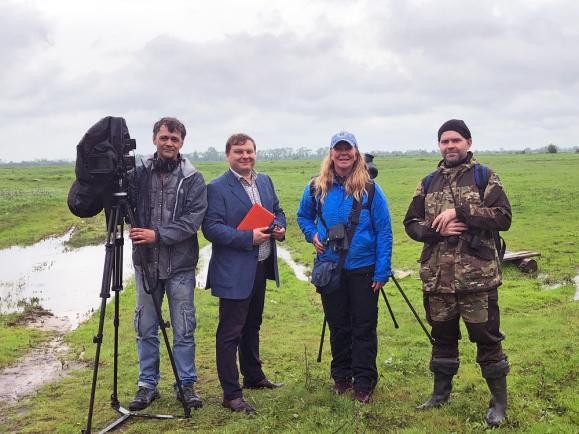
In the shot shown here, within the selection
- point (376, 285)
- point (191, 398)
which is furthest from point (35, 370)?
point (376, 285)

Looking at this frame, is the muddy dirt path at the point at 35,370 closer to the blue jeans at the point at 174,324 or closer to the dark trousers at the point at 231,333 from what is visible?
the blue jeans at the point at 174,324

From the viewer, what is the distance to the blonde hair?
604 cm

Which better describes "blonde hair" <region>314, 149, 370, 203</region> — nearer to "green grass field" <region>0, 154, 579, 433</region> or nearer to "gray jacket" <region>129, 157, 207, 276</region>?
"gray jacket" <region>129, 157, 207, 276</region>

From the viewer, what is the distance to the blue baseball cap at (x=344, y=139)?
5.99 metres

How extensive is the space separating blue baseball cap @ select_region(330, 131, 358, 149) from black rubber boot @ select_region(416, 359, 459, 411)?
259cm

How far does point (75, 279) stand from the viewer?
54.7 ft

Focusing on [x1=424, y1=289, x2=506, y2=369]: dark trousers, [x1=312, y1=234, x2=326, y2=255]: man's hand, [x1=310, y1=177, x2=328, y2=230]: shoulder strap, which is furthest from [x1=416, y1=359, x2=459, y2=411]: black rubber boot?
[x1=310, y1=177, x2=328, y2=230]: shoulder strap

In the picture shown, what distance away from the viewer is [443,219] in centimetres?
535

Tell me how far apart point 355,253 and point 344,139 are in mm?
1290

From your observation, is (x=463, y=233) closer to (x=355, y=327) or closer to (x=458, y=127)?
(x=458, y=127)

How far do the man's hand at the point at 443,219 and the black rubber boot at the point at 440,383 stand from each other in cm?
154

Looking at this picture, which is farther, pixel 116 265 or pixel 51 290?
pixel 51 290

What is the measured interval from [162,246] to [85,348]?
15.4 ft

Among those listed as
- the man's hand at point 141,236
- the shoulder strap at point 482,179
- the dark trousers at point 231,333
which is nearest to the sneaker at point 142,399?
the dark trousers at point 231,333
